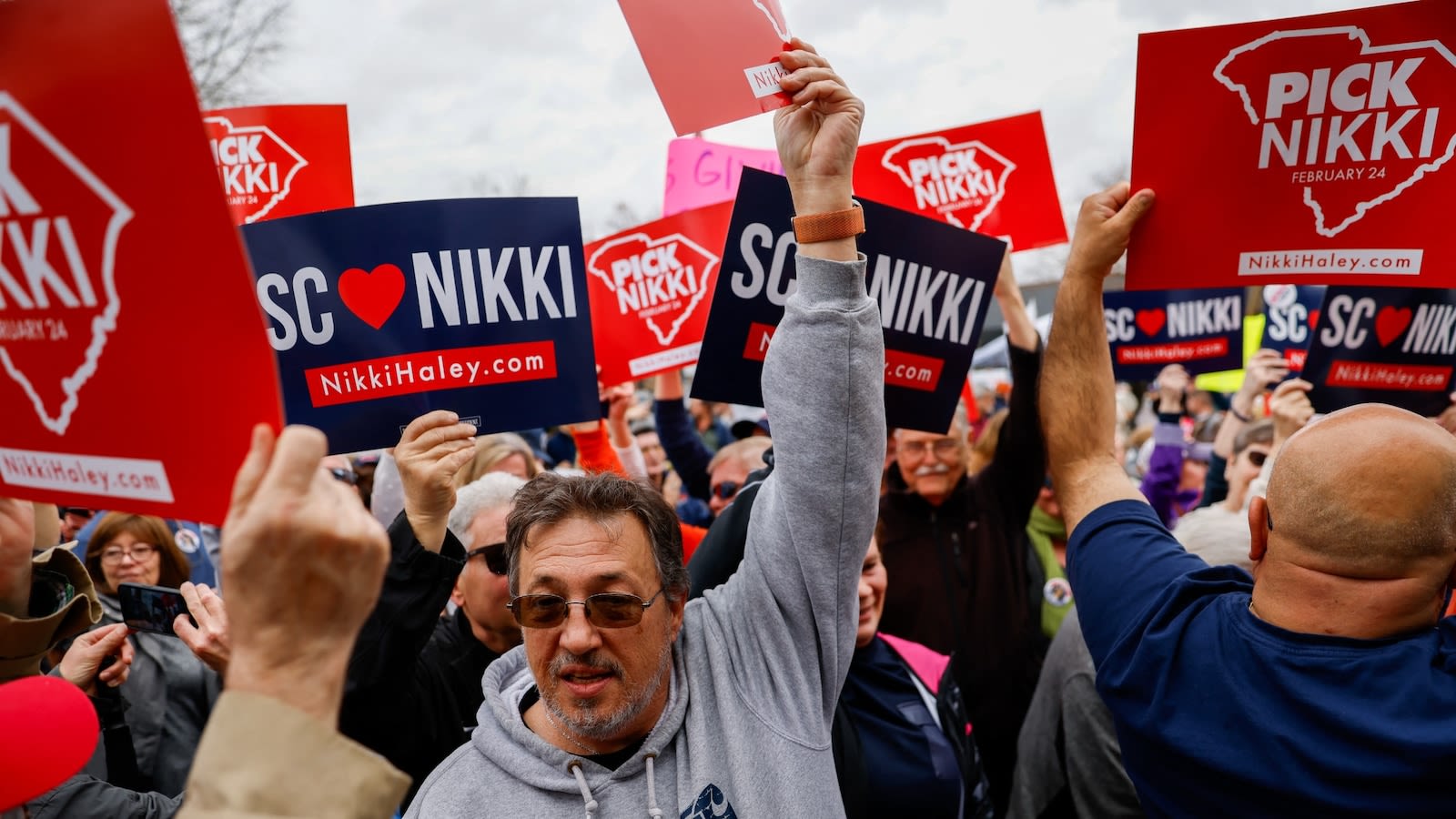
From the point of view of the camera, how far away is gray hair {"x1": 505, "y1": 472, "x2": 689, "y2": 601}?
2.07 m

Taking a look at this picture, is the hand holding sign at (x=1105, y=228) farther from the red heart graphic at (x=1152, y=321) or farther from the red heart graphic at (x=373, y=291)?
the red heart graphic at (x=1152, y=321)

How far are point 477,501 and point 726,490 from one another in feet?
5.06

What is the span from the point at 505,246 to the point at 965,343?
51.1 inches

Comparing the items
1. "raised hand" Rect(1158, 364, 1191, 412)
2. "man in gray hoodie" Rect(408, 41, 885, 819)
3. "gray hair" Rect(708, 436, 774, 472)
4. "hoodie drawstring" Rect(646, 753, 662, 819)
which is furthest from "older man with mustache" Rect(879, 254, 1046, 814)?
"raised hand" Rect(1158, 364, 1191, 412)

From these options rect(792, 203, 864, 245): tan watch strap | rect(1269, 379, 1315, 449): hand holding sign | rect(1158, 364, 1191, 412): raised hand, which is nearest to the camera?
rect(792, 203, 864, 245): tan watch strap

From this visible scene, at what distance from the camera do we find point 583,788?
184 centimetres

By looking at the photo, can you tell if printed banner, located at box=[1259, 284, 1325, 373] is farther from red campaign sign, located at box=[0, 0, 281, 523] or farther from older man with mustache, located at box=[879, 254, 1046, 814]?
red campaign sign, located at box=[0, 0, 281, 523]

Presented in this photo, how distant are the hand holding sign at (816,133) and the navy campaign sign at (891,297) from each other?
0.64 metres

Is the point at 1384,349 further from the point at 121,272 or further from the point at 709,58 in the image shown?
the point at 121,272

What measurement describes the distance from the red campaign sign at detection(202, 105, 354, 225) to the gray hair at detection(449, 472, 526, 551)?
3.91 feet

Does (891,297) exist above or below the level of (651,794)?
above

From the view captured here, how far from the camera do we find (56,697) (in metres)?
1.46

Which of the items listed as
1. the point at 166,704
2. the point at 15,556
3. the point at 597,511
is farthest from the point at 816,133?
the point at 166,704

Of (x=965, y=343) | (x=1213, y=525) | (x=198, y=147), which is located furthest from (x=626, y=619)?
(x=1213, y=525)
